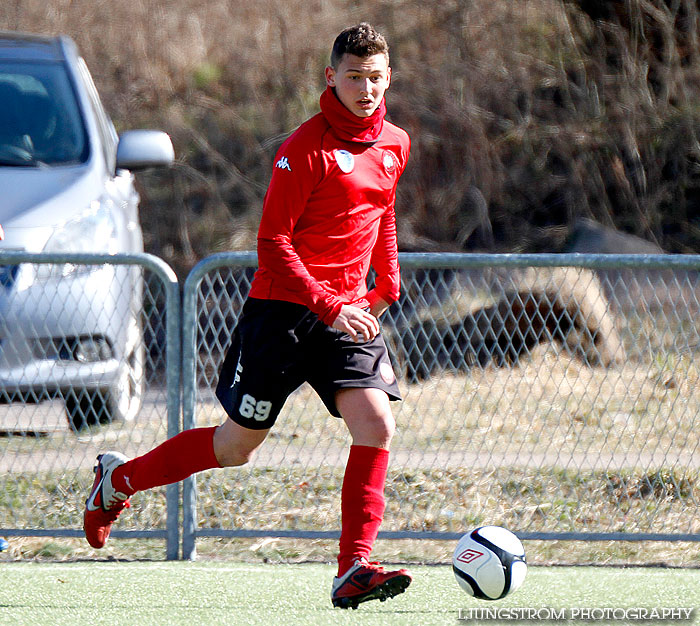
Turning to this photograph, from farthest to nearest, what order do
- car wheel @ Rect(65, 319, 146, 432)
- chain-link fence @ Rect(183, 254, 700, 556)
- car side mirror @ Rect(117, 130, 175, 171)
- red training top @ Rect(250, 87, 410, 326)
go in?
1. car side mirror @ Rect(117, 130, 175, 171)
2. car wheel @ Rect(65, 319, 146, 432)
3. chain-link fence @ Rect(183, 254, 700, 556)
4. red training top @ Rect(250, 87, 410, 326)

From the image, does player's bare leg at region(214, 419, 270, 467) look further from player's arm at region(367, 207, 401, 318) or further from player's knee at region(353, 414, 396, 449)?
player's arm at region(367, 207, 401, 318)

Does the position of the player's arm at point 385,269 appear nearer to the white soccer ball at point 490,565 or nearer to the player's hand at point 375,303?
the player's hand at point 375,303

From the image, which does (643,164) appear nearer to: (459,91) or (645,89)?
(645,89)

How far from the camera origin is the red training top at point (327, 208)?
11.5 feet

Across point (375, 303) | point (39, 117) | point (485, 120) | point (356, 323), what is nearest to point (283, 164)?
point (356, 323)

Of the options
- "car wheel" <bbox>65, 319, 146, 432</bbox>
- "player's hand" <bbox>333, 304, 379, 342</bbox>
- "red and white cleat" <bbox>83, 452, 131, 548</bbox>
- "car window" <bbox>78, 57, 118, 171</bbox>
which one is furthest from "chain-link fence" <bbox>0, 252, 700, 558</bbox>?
"car window" <bbox>78, 57, 118, 171</bbox>

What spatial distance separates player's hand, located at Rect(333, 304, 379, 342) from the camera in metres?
3.45

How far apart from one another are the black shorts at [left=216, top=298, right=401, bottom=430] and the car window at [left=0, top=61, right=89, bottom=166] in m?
2.79

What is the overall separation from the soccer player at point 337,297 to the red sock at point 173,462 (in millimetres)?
151

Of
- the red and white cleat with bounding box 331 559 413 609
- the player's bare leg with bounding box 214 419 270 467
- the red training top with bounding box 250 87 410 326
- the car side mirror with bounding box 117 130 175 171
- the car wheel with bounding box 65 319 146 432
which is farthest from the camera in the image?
the car side mirror with bounding box 117 130 175 171

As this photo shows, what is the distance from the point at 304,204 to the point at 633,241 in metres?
6.23

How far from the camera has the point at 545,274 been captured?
17.9 ft

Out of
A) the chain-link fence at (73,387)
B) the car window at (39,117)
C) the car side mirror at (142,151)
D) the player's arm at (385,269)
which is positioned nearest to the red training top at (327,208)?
the player's arm at (385,269)

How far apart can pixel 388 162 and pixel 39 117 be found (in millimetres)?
3306
